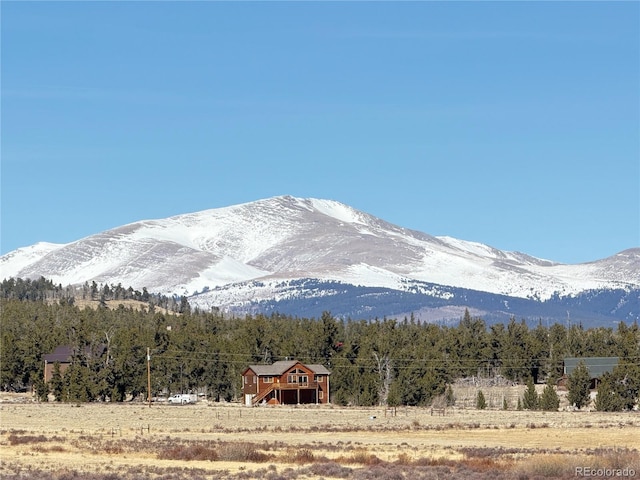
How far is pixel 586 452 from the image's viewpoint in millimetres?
56188

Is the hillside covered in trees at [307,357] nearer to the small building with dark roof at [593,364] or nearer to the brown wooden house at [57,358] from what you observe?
the brown wooden house at [57,358]

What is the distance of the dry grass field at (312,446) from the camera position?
1832 inches

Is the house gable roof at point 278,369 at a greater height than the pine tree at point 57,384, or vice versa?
the house gable roof at point 278,369

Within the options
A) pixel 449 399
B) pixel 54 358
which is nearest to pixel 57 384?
pixel 54 358

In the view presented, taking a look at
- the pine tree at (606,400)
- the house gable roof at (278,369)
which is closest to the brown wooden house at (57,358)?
the house gable roof at (278,369)

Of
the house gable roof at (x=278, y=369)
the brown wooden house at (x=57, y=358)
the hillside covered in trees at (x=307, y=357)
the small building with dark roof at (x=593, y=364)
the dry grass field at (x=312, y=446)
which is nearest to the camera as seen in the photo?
the dry grass field at (x=312, y=446)

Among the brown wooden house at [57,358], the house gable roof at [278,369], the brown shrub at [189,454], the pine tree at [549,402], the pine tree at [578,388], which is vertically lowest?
the brown shrub at [189,454]

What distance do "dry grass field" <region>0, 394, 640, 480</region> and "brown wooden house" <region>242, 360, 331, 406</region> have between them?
34.4m

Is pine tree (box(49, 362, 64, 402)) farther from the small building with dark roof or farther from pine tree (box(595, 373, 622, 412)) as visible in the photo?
the small building with dark roof

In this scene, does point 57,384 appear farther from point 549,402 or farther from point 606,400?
point 606,400

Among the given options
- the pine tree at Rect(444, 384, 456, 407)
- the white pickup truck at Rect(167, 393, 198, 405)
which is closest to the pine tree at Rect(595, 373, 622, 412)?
the pine tree at Rect(444, 384, 456, 407)

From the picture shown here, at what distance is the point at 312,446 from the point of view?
2413 inches

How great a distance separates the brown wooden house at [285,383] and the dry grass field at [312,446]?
1353 inches

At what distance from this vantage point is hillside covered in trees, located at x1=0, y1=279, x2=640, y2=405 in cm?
12744
